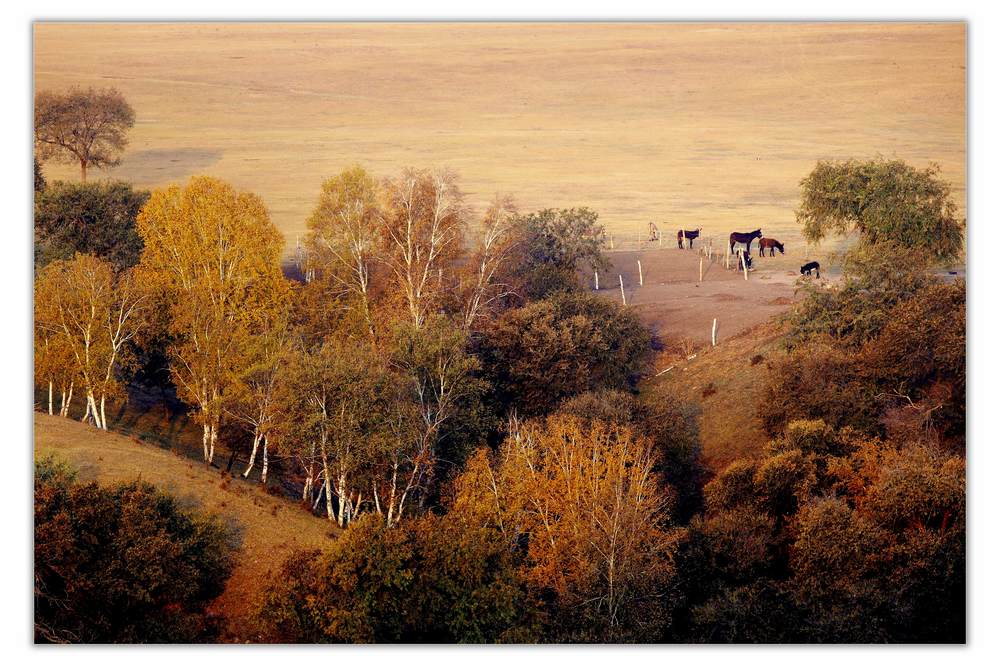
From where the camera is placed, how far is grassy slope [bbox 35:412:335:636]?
2316 centimetres

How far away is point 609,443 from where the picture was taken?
26734mm

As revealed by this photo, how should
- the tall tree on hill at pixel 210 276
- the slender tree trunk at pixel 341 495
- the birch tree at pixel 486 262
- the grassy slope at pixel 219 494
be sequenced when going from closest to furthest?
the grassy slope at pixel 219 494
the slender tree trunk at pixel 341 495
the tall tree on hill at pixel 210 276
the birch tree at pixel 486 262

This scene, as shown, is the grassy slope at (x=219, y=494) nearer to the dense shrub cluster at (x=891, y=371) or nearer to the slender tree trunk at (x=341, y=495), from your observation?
the slender tree trunk at (x=341, y=495)

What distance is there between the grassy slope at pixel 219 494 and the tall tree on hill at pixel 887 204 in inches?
872

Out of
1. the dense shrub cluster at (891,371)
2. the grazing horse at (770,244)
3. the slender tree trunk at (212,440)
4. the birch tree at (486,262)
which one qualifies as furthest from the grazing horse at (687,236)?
the slender tree trunk at (212,440)

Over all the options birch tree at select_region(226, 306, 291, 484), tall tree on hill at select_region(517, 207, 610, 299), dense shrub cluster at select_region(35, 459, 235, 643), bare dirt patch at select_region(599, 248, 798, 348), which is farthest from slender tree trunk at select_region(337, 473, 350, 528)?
bare dirt patch at select_region(599, 248, 798, 348)

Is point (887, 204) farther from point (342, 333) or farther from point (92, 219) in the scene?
point (92, 219)

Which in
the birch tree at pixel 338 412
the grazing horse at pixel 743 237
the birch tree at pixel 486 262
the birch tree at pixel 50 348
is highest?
the grazing horse at pixel 743 237

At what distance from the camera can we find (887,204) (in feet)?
133

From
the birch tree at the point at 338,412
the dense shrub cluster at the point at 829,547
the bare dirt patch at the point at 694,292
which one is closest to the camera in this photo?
the dense shrub cluster at the point at 829,547

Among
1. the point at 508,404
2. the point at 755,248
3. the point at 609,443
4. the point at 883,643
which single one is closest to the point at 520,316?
the point at 508,404

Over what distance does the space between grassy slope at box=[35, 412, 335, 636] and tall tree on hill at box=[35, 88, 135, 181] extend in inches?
287

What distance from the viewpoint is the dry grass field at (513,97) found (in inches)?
918

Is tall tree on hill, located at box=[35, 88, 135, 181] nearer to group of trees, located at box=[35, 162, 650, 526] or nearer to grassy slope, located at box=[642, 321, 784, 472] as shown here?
group of trees, located at box=[35, 162, 650, 526]
